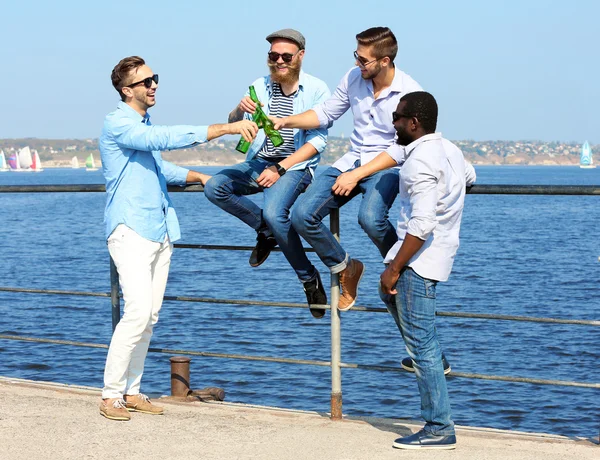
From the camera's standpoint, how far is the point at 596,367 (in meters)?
19.0

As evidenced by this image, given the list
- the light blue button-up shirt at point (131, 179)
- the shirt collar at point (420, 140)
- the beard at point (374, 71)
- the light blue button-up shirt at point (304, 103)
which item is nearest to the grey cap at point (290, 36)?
the light blue button-up shirt at point (304, 103)

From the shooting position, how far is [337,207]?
17.2 feet

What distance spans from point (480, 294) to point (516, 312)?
10.7ft

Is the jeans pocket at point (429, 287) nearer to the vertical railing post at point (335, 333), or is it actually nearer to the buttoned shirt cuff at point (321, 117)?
the vertical railing post at point (335, 333)

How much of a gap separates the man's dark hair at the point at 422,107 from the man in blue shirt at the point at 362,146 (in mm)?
549

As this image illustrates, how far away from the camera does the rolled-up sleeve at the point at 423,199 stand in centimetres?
443

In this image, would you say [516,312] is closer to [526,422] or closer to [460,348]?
[460,348]

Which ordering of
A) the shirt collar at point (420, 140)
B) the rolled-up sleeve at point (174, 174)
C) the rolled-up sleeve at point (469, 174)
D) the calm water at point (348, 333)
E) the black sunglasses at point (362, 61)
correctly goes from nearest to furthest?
1. the shirt collar at point (420, 140)
2. the rolled-up sleeve at point (469, 174)
3. the black sunglasses at point (362, 61)
4. the rolled-up sleeve at point (174, 174)
5. the calm water at point (348, 333)

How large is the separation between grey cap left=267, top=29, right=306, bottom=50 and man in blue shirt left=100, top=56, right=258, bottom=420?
0.58m

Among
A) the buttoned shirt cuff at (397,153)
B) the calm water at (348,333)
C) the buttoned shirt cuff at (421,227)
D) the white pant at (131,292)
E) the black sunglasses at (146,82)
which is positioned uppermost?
the black sunglasses at (146,82)

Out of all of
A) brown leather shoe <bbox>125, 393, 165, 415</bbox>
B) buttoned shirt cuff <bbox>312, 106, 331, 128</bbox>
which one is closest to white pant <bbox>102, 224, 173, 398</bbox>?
brown leather shoe <bbox>125, 393, 165, 415</bbox>

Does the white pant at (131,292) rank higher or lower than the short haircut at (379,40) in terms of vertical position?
lower

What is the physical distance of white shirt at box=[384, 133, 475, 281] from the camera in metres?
4.45

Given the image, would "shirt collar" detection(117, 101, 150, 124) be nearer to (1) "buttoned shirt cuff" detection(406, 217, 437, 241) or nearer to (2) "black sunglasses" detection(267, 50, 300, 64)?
(2) "black sunglasses" detection(267, 50, 300, 64)
